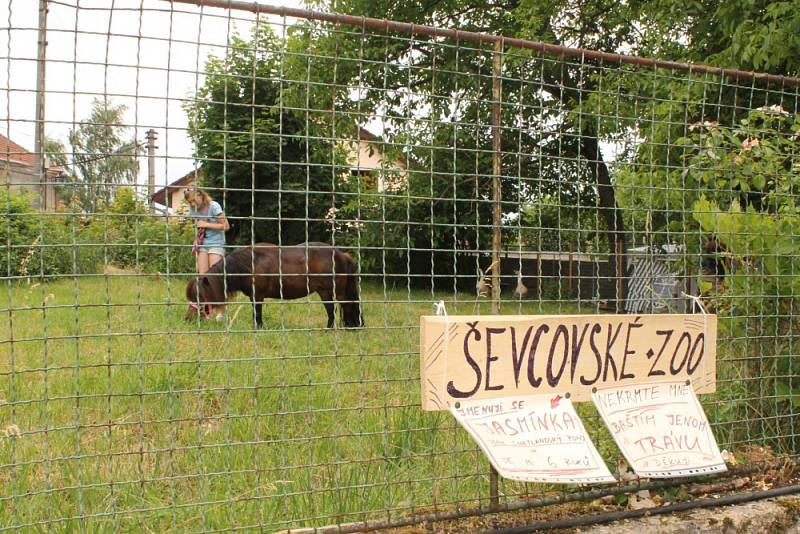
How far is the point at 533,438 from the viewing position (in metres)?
2.58

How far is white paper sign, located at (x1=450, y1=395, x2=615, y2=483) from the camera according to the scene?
2.46 m

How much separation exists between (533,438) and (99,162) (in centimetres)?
177

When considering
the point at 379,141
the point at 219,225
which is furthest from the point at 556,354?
the point at 219,225

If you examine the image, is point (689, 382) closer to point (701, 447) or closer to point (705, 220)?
point (701, 447)

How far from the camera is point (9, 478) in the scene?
10.2 ft

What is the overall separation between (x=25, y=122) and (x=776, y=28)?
723 centimetres

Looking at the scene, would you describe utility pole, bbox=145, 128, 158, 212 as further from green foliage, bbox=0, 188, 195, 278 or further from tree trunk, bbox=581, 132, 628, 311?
tree trunk, bbox=581, 132, 628, 311

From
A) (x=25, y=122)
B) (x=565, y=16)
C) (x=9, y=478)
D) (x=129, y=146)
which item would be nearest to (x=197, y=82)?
(x=129, y=146)

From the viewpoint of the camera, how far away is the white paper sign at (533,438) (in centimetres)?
246

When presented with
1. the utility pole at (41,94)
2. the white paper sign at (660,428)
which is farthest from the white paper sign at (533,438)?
the utility pole at (41,94)

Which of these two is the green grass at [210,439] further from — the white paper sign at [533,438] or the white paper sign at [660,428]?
the white paper sign at [660,428]

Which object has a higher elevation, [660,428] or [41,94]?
[41,94]

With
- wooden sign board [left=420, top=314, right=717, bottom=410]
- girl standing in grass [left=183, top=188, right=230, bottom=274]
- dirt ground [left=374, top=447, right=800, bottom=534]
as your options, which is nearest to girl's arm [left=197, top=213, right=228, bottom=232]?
girl standing in grass [left=183, top=188, right=230, bottom=274]

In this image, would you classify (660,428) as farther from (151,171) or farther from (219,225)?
(151,171)
